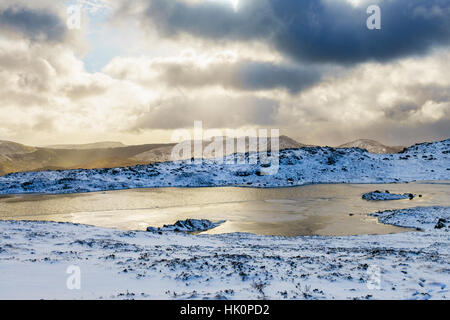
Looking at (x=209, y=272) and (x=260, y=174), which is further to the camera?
(x=260, y=174)

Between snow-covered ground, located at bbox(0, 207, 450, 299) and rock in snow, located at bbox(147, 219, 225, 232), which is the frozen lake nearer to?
rock in snow, located at bbox(147, 219, 225, 232)

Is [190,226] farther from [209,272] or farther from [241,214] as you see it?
[209,272]

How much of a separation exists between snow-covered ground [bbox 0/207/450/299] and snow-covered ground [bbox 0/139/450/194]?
161 feet

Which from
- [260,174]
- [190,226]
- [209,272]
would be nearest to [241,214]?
[190,226]

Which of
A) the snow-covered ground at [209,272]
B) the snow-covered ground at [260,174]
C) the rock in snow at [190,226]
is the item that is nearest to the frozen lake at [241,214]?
the rock in snow at [190,226]

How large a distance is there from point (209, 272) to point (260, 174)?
6517cm

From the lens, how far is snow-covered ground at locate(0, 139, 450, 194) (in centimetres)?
6278

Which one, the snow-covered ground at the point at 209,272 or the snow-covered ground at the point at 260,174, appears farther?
the snow-covered ground at the point at 260,174

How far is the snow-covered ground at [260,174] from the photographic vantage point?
6278 centimetres

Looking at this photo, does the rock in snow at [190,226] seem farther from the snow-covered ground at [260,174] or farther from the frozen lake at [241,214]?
the snow-covered ground at [260,174]

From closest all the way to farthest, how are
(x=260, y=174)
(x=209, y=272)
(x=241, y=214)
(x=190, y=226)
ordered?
(x=209, y=272), (x=190, y=226), (x=241, y=214), (x=260, y=174)

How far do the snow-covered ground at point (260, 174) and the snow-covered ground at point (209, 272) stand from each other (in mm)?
49217

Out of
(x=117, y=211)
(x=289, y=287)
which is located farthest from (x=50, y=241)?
(x=117, y=211)

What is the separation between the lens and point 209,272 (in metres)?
10.2
